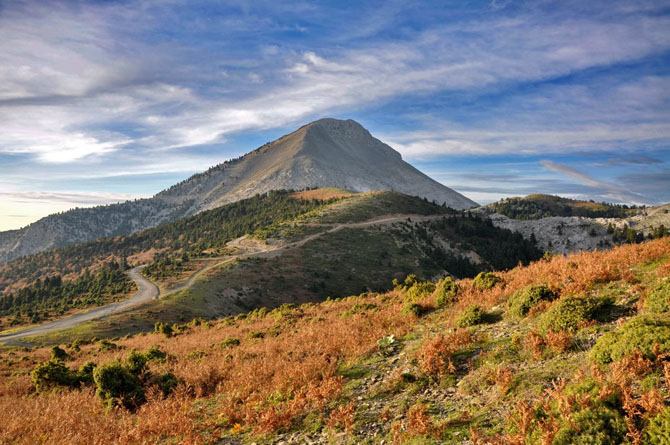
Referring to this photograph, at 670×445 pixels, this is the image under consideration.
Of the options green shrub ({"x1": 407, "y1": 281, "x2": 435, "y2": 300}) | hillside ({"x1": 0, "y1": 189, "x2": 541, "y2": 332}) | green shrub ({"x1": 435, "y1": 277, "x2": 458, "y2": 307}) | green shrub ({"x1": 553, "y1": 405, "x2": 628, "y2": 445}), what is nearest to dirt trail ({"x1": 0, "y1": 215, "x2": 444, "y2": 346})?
hillside ({"x1": 0, "y1": 189, "x2": 541, "y2": 332})

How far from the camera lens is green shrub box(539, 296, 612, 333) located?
9.14 metres

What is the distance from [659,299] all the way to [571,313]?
6.93 feet

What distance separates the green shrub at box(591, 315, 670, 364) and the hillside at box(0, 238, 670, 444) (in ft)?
0.09

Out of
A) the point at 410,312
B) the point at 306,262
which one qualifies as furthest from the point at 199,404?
the point at 306,262

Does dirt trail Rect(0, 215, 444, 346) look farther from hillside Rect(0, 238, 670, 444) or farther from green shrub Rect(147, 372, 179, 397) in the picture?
hillside Rect(0, 238, 670, 444)

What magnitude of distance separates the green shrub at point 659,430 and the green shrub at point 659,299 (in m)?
5.11

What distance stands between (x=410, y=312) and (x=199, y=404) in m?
9.61

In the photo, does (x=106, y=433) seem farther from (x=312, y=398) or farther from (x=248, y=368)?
(x=312, y=398)

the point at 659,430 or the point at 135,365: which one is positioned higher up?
the point at 659,430

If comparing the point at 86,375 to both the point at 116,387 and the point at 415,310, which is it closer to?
the point at 116,387

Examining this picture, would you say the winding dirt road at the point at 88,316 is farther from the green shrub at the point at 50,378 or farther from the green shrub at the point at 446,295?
the green shrub at the point at 446,295

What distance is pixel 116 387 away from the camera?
12039mm

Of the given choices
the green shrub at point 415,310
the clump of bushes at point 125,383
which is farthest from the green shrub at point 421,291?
the clump of bushes at point 125,383

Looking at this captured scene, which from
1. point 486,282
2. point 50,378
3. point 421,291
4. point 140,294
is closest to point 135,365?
point 50,378
